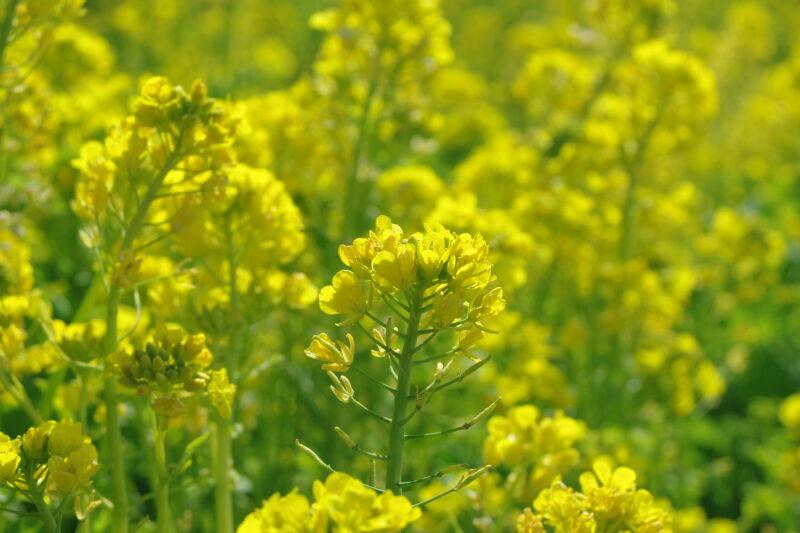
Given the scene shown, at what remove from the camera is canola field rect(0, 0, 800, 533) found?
58.4 inches

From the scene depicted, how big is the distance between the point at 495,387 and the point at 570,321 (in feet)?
2.10

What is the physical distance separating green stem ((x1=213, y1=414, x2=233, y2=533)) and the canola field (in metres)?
0.01

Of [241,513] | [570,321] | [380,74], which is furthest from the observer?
[570,321]

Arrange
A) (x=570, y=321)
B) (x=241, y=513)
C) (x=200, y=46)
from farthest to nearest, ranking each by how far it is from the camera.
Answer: (x=200, y=46) < (x=570, y=321) < (x=241, y=513)

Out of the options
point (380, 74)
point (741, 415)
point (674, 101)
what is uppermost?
point (674, 101)

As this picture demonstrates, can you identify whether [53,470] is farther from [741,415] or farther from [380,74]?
[741,415]

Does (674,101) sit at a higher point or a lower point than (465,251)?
higher

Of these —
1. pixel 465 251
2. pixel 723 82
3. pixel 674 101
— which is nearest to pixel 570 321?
pixel 674 101

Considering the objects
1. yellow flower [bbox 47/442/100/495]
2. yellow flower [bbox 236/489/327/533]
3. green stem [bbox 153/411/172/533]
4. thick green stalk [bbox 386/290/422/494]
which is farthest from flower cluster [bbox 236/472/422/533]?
green stem [bbox 153/411/172/533]

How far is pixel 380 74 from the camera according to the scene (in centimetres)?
316

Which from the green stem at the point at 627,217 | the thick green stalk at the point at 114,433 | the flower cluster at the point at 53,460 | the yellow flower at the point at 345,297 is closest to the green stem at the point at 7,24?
the thick green stalk at the point at 114,433

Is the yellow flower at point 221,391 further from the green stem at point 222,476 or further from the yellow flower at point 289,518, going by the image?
the yellow flower at point 289,518

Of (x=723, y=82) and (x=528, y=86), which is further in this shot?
(x=723, y=82)

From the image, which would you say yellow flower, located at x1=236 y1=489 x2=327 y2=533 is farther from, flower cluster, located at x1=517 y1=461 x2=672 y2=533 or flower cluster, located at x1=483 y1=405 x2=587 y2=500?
flower cluster, located at x1=483 y1=405 x2=587 y2=500
